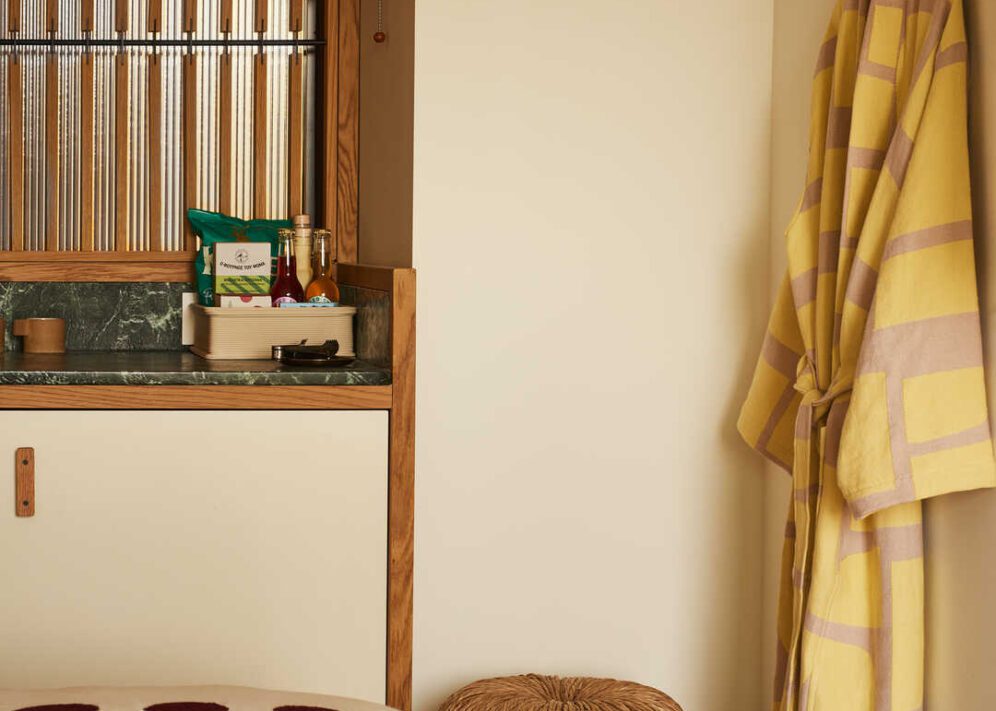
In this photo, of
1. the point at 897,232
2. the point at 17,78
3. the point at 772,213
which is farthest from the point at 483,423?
the point at 17,78

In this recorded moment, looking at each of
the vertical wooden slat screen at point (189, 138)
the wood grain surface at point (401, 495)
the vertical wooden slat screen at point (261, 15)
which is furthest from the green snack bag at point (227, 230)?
the wood grain surface at point (401, 495)

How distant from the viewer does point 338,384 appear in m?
1.72

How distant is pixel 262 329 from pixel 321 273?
191 millimetres

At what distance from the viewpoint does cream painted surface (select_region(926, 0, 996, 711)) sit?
1.30 m

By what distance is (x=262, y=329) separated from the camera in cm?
192

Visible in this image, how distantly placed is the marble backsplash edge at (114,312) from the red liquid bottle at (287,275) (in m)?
0.27

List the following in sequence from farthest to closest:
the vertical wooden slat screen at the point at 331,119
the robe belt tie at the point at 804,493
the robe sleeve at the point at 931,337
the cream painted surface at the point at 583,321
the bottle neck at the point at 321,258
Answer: the vertical wooden slat screen at the point at 331,119
the bottle neck at the point at 321,258
the cream painted surface at the point at 583,321
the robe belt tie at the point at 804,493
the robe sleeve at the point at 931,337

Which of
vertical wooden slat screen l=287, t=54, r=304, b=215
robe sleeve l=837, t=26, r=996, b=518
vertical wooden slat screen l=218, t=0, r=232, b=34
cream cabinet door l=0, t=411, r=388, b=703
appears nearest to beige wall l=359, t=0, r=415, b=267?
vertical wooden slat screen l=287, t=54, r=304, b=215

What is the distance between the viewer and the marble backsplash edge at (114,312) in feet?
7.13

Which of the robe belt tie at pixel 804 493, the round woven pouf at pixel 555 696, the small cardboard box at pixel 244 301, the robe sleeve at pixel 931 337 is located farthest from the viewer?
the small cardboard box at pixel 244 301

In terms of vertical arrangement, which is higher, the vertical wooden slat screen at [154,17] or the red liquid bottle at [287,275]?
the vertical wooden slat screen at [154,17]

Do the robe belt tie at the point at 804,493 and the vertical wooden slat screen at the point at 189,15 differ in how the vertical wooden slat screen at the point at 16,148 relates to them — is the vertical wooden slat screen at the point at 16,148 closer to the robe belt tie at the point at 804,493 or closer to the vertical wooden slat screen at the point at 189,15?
the vertical wooden slat screen at the point at 189,15

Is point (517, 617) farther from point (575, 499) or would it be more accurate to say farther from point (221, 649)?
point (221, 649)

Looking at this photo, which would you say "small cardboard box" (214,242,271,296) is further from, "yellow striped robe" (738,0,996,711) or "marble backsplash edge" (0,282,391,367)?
"yellow striped robe" (738,0,996,711)
